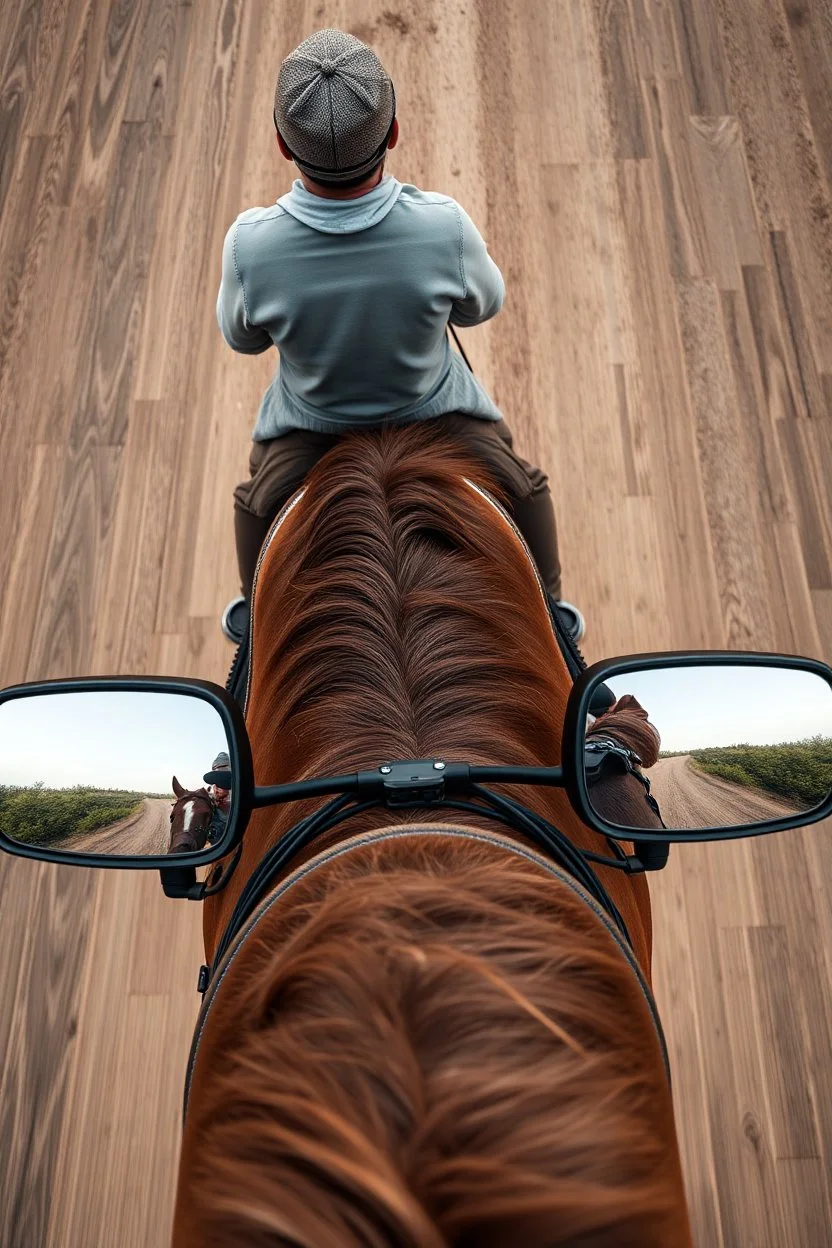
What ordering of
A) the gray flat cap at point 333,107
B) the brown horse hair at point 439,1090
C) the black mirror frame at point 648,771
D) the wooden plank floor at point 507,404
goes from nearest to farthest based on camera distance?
1. the brown horse hair at point 439,1090
2. the black mirror frame at point 648,771
3. the gray flat cap at point 333,107
4. the wooden plank floor at point 507,404

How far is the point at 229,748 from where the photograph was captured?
56 cm

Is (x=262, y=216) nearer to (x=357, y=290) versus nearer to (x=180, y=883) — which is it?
(x=357, y=290)

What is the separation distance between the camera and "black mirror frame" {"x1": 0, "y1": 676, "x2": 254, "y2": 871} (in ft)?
1.78

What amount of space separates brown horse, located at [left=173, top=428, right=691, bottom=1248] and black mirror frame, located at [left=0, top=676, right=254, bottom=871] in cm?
4

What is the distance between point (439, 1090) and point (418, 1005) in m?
0.03

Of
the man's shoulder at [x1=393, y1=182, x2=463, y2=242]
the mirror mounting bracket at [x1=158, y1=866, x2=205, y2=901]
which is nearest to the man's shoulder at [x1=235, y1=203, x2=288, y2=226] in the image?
the man's shoulder at [x1=393, y1=182, x2=463, y2=242]

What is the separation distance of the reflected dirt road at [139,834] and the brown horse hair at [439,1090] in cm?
21

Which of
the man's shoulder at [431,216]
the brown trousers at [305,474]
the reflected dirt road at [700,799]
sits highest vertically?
the man's shoulder at [431,216]

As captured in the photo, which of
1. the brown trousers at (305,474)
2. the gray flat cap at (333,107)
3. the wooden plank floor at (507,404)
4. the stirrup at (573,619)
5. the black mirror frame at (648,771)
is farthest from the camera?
the stirrup at (573,619)

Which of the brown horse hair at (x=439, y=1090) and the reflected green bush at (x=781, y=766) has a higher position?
the reflected green bush at (x=781, y=766)

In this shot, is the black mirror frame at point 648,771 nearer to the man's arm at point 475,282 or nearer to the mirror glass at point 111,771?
the mirror glass at point 111,771

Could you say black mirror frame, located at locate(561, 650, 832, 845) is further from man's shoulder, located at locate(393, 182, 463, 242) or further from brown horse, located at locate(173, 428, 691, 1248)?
man's shoulder, located at locate(393, 182, 463, 242)

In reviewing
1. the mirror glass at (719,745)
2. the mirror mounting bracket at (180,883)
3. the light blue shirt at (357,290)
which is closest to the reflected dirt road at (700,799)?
the mirror glass at (719,745)

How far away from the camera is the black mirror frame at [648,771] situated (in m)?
0.54
